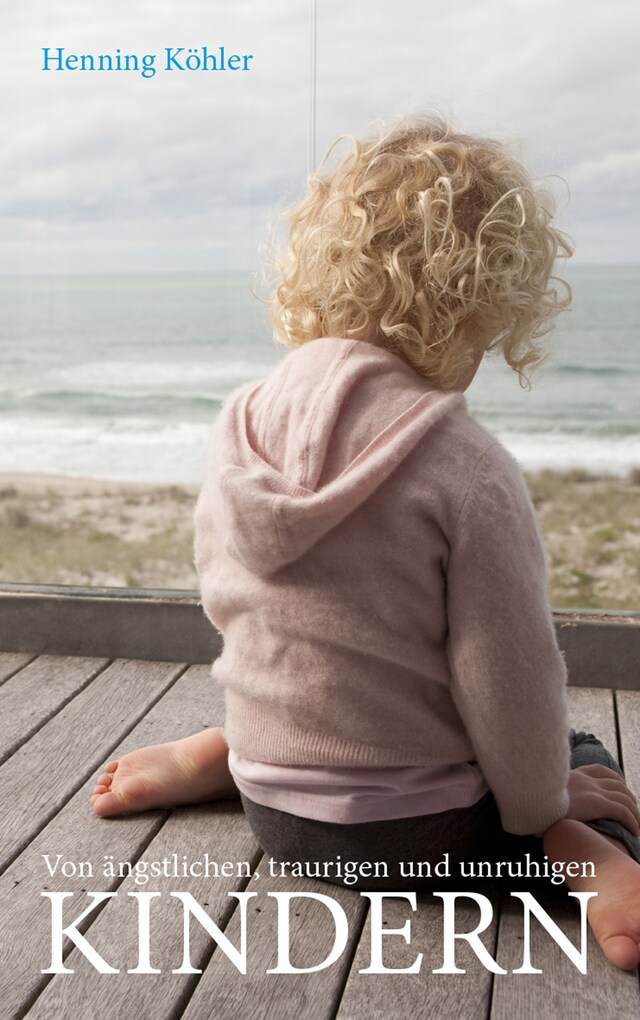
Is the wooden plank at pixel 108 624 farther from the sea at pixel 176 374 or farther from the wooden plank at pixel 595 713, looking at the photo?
the wooden plank at pixel 595 713

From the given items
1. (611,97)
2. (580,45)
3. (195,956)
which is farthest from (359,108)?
(195,956)

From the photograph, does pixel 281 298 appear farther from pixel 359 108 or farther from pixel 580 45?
pixel 580 45

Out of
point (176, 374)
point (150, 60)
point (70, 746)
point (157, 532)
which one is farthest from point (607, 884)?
point (157, 532)

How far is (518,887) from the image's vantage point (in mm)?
1476

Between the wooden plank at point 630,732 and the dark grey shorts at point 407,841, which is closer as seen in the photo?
the dark grey shorts at point 407,841

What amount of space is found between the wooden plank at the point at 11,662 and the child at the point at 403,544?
3.30ft

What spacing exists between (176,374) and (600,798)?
458cm

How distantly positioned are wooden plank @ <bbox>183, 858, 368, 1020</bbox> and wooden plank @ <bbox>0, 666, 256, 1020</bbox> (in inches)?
3.3

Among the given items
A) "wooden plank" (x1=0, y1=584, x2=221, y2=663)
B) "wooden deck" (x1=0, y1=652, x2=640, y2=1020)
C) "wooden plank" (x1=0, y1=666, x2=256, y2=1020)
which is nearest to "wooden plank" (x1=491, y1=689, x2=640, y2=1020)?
"wooden deck" (x1=0, y1=652, x2=640, y2=1020)

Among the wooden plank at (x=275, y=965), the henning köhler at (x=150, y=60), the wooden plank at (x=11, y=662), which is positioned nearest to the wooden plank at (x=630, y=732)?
the wooden plank at (x=275, y=965)

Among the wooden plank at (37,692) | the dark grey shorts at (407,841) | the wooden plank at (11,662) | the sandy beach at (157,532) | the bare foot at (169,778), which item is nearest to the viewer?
the dark grey shorts at (407,841)

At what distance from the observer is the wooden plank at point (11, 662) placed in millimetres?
2307

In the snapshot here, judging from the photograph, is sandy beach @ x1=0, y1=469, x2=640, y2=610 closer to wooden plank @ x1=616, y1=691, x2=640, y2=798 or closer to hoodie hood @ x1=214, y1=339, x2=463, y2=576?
wooden plank @ x1=616, y1=691, x2=640, y2=798

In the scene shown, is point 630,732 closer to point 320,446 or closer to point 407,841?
point 407,841
